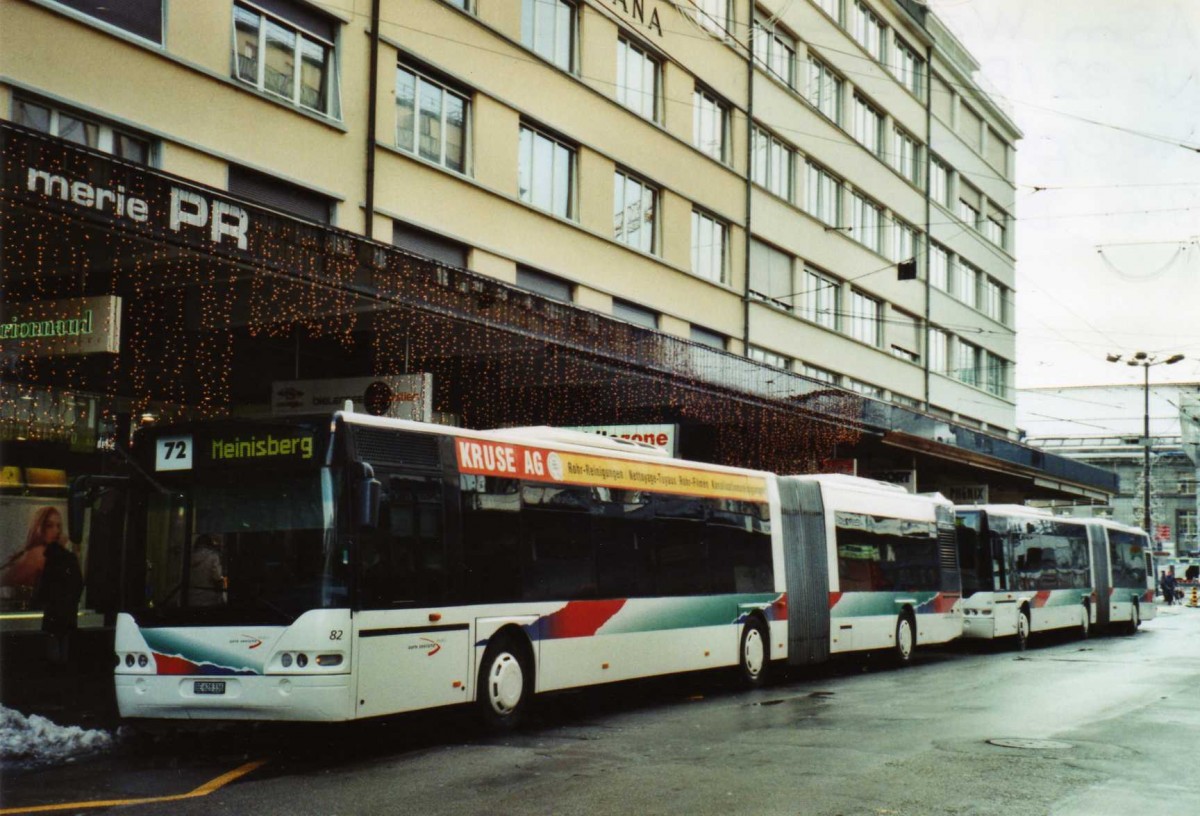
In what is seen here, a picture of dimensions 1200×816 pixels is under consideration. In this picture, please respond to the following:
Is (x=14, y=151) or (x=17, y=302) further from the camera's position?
(x=17, y=302)

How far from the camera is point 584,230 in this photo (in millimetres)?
26281

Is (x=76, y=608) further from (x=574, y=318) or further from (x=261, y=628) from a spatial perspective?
(x=574, y=318)

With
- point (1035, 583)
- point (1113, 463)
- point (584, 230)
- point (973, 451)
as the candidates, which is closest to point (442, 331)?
point (584, 230)

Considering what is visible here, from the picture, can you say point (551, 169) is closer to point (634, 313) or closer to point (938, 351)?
point (634, 313)

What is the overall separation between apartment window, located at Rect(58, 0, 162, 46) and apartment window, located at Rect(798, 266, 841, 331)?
22.7 m

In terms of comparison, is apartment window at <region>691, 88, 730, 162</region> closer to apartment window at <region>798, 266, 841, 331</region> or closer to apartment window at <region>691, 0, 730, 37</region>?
apartment window at <region>691, 0, 730, 37</region>

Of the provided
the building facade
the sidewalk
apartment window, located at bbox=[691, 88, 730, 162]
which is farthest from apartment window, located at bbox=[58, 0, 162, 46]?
apartment window, located at bbox=[691, 88, 730, 162]

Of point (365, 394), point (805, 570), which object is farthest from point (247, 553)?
point (805, 570)

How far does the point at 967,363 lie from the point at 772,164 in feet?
62.5

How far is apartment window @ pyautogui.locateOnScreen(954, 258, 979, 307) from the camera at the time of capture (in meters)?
50.6

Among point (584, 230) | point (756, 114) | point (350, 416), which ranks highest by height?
point (756, 114)

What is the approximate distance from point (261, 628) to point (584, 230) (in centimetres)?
1654

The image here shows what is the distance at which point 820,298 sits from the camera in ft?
125

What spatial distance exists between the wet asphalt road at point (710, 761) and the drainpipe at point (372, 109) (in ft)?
27.3
